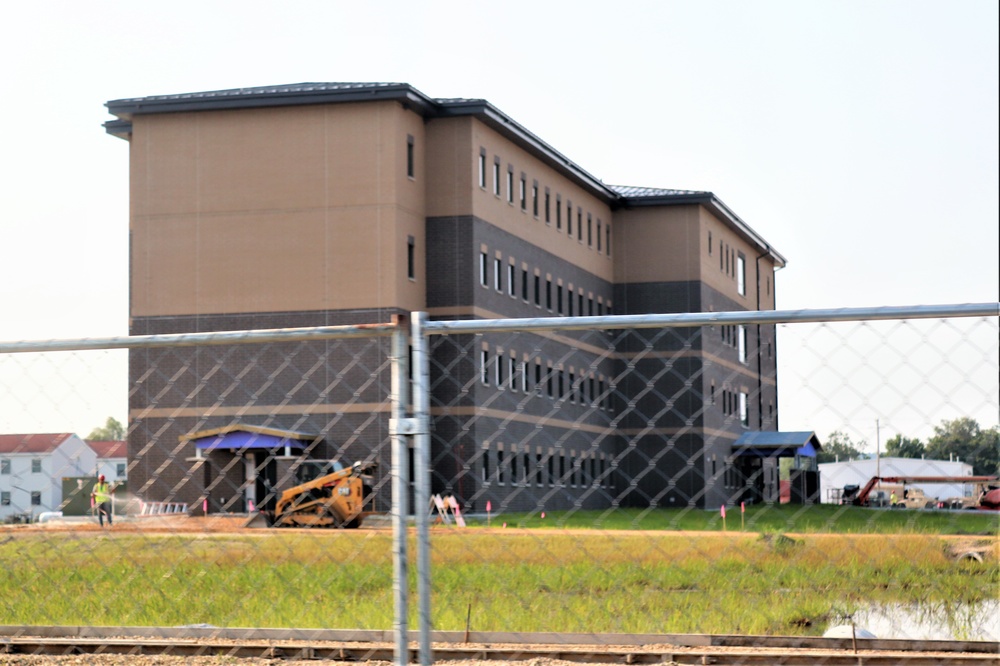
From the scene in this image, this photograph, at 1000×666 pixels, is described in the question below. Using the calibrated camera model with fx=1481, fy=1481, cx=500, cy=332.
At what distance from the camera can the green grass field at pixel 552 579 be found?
12.1 metres

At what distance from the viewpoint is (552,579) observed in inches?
675

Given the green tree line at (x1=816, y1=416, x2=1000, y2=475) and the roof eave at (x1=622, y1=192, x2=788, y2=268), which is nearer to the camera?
the green tree line at (x1=816, y1=416, x2=1000, y2=475)

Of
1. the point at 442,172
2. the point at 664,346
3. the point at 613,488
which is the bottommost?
the point at 613,488

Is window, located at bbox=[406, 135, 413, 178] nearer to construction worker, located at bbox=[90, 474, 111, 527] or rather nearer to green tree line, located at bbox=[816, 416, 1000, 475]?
construction worker, located at bbox=[90, 474, 111, 527]

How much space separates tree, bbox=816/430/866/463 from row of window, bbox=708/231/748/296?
7073cm

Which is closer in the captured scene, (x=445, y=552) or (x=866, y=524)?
(x=866, y=524)

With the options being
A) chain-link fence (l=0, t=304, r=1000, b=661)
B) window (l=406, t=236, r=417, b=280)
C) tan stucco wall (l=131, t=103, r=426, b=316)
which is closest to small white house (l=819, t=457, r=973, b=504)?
chain-link fence (l=0, t=304, r=1000, b=661)

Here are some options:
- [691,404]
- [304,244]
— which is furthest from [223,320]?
[691,404]

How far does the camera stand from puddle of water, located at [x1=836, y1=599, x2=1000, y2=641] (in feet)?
39.4

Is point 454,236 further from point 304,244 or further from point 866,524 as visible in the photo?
point 866,524

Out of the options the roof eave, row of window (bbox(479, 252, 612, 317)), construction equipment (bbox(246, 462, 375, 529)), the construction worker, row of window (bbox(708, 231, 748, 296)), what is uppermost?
the roof eave

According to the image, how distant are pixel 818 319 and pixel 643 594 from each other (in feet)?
28.2

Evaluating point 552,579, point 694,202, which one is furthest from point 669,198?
point 552,579

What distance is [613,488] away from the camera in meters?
60.6
